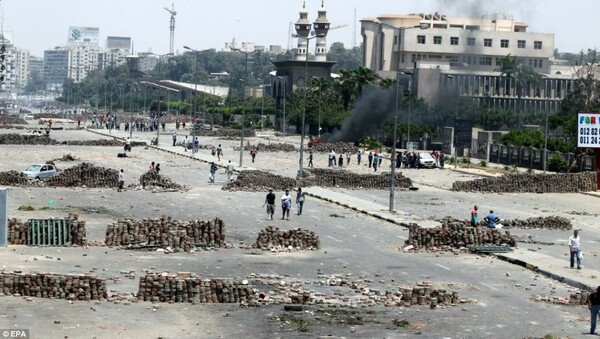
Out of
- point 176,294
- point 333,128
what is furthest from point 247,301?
point 333,128

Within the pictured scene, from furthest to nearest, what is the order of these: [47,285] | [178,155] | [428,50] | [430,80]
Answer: [428,50] < [430,80] < [178,155] < [47,285]

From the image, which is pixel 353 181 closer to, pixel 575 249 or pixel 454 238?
→ pixel 454 238

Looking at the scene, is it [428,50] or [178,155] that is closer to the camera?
[178,155]

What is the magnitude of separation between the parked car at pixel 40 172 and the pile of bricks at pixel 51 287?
40.2 m

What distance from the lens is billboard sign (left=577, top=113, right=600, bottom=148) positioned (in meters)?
75.4

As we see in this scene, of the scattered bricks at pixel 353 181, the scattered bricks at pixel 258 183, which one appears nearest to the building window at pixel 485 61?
the scattered bricks at pixel 353 181

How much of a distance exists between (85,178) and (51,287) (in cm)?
3949

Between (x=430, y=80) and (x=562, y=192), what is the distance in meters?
81.8

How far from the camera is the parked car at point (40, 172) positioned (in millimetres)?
71125

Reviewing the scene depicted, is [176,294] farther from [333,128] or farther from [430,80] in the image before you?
[430,80]

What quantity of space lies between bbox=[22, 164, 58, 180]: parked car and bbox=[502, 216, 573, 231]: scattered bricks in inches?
1106

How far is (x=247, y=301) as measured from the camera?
103 feet

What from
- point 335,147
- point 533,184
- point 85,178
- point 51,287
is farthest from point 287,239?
point 335,147

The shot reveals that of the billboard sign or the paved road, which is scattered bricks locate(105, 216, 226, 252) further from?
the billboard sign
